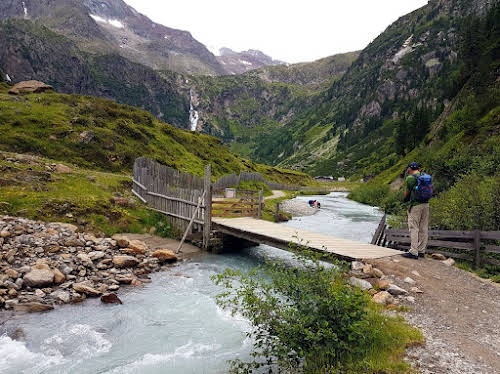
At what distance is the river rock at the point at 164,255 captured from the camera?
14.3 meters

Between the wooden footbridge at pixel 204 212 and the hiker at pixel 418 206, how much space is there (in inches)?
39.1

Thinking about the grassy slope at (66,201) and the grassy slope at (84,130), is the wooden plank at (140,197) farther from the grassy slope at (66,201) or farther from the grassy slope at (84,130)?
the grassy slope at (84,130)

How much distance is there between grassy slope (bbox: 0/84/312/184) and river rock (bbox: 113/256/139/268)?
62.1 ft

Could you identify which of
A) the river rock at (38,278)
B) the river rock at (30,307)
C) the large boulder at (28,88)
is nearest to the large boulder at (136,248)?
the river rock at (38,278)

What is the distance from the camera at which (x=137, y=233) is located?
16781 mm

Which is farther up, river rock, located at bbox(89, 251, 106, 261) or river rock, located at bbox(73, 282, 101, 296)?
river rock, located at bbox(89, 251, 106, 261)

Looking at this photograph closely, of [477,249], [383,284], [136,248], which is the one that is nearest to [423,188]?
[477,249]

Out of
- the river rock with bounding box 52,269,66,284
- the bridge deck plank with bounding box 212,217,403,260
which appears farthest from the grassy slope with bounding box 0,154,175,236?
the bridge deck plank with bounding box 212,217,403,260

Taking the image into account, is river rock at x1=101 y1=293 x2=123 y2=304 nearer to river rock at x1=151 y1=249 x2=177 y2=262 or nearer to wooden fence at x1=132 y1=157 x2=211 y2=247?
river rock at x1=151 y1=249 x2=177 y2=262

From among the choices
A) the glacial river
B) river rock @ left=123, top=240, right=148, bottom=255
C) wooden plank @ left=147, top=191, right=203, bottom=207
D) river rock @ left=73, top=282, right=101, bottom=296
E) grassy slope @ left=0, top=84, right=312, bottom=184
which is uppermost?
grassy slope @ left=0, top=84, right=312, bottom=184

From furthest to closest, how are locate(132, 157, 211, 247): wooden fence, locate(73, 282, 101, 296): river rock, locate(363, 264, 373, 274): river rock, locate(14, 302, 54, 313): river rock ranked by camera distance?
locate(132, 157, 211, 247): wooden fence → locate(73, 282, 101, 296): river rock → locate(363, 264, 373, 274): river rock → locate(14, 302, 54, 313): river rock

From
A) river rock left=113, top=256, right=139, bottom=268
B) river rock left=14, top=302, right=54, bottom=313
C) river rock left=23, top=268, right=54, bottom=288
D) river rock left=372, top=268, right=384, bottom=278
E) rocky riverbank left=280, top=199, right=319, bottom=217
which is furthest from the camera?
rocky riverbank left=280, top=199, right=319, bottom=217

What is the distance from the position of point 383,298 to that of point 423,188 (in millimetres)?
4999

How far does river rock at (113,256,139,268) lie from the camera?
41.4 ft
